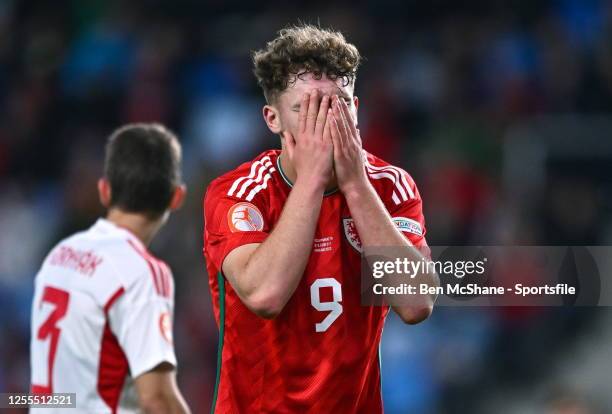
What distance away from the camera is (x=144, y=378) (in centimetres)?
420

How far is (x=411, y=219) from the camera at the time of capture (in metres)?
3.94

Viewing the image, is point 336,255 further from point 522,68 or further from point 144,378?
point 522,68

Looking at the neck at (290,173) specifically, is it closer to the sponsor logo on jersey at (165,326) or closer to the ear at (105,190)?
the sponsor logo on jersey at (165,326)

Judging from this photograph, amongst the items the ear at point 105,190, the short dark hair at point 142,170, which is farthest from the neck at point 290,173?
the ear at point 105,190

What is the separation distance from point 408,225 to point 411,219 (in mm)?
37

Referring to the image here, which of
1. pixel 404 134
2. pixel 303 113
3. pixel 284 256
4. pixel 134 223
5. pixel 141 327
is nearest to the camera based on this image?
pixel 284 256

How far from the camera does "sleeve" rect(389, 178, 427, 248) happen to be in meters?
3.89

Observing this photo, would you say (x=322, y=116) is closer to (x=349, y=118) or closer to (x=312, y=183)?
(x=349, y=118)

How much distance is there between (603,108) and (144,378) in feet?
20.8

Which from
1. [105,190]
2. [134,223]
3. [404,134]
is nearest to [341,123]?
[134,223]

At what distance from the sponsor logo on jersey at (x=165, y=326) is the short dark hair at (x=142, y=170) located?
1.93 feet

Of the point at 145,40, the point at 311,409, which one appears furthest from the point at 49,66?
the point at 311,409

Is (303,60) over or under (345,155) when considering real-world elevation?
over

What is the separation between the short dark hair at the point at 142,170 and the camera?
4.66 m
